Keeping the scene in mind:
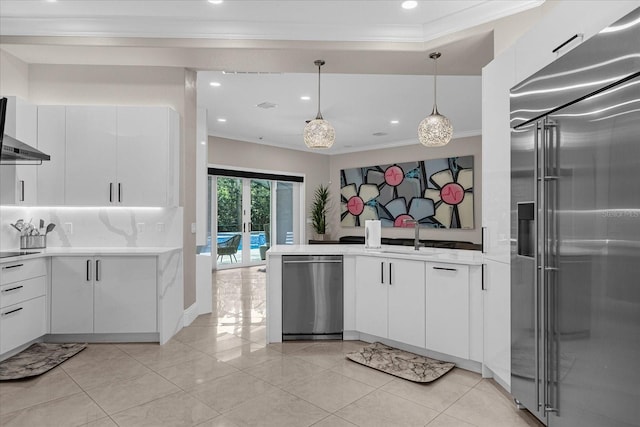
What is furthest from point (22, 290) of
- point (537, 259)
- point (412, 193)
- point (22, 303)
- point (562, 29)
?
point (412, 193)

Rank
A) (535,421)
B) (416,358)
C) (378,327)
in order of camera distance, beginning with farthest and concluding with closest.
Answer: (378,327), (416,358), (535,421)

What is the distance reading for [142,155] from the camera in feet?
12.8

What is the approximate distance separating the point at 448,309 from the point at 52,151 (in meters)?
3.96

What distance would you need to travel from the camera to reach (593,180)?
1.75 meters

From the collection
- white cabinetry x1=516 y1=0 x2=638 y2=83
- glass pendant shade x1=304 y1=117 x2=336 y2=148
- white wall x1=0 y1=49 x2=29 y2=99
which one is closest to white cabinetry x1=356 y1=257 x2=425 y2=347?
glass pendant shade x1=304 y1=117 x2=336 y2=148

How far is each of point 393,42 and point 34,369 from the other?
406 centimetres

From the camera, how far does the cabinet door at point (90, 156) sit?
152 inches

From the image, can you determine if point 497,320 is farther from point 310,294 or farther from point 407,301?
point 310,294

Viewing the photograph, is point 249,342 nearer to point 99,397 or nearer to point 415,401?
point 99,397

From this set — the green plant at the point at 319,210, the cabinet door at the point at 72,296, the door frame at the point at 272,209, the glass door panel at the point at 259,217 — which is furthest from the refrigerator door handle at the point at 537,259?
the green plant at the point at 319,210

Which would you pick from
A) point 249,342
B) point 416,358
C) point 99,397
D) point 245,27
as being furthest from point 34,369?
point 245,27

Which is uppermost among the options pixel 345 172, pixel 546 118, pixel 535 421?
pixel 345 172

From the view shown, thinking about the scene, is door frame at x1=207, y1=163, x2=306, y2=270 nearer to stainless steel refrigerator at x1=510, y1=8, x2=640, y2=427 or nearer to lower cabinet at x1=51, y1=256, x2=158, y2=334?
lower cabinet at x1=51, y1=256, x2=158, y2=334

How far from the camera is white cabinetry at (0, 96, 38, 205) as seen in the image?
3.65 m
